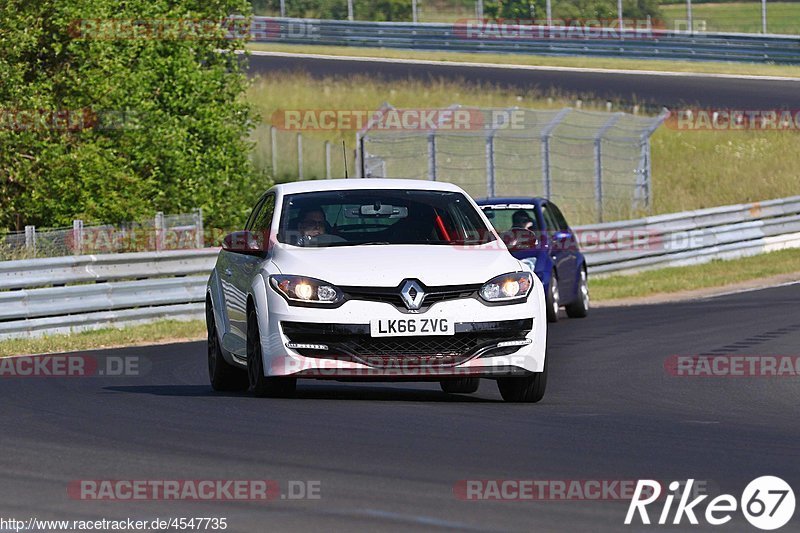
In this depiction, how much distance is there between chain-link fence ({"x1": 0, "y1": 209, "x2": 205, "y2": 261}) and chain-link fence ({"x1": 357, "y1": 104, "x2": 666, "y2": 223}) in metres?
6.86

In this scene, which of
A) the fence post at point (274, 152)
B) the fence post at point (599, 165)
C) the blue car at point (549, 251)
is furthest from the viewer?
the fence post at point (274, 152)

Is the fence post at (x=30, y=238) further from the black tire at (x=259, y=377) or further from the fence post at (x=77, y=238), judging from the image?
the black tire at (x=259, y=377)

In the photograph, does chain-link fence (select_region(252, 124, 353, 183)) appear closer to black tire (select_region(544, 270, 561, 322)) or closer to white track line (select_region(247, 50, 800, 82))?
white track line (select_region(247, 50, 800, 82))

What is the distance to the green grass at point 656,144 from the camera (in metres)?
38.7

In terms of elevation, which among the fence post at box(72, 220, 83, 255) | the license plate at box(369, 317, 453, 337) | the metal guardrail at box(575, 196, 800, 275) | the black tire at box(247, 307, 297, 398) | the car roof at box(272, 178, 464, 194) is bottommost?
the metal guardrail at box(575, 196, 800, 275)

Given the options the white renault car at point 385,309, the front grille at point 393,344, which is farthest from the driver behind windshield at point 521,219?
the front grille at point 393,344

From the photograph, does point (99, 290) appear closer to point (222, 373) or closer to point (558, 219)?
point (558, 219)

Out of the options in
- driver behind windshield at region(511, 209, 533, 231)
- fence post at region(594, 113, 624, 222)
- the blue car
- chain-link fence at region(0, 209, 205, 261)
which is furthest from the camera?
fence post at region(594, 113, 624, 222)

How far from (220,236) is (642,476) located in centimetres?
2151

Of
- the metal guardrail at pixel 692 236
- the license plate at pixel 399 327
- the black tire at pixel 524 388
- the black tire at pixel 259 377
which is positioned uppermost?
the license plate at pixel 399 327

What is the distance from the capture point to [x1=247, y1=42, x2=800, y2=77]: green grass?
4944 centimetres

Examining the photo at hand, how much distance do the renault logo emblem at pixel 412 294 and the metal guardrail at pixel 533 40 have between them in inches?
1553

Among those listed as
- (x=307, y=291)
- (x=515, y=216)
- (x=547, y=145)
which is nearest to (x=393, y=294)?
(x=307, y=291)

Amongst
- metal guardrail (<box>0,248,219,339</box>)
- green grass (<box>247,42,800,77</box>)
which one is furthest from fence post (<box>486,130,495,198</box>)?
green grass (<box>247,42,800,77</box>)
